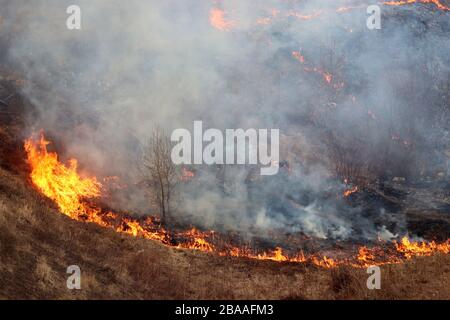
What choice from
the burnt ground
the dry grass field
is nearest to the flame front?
the burnt ground

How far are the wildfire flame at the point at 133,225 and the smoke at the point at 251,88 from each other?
1.44m

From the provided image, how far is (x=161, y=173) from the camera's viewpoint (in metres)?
21.0

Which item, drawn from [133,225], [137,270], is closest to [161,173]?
[133,225]

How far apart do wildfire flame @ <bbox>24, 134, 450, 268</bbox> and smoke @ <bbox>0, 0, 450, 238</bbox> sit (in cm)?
144

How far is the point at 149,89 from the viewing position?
88.6ft

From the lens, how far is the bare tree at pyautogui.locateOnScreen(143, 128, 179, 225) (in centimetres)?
2004

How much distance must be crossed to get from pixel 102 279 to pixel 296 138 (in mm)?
16676

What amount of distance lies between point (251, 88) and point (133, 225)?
13979 millimetres

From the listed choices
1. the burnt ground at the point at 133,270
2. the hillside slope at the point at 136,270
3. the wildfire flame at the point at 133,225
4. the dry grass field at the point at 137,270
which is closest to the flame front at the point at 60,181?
the wildfire flame at the point at 133,225

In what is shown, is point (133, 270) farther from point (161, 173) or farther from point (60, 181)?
point (60, 181)

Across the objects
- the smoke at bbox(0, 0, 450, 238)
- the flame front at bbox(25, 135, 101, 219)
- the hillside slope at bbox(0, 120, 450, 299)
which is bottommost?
the hillside slope at bbox(0, 120, 450, 299)

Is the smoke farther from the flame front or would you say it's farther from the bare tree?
the flame front

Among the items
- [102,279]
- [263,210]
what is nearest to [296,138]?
[263,210]
